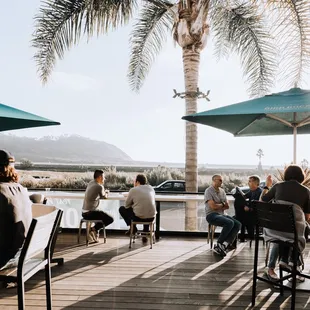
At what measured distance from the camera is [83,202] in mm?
5871

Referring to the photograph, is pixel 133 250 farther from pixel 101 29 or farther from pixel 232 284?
pixel 101 29

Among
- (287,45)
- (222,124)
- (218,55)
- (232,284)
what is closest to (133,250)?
(232,284)

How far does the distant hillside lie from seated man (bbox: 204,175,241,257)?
4778cm

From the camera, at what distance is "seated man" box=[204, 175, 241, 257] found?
16.9ft

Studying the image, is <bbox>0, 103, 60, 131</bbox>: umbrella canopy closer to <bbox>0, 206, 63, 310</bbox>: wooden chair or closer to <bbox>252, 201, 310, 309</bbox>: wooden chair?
<bbox>0, 206, 63, 310</bbox>: wooden chair

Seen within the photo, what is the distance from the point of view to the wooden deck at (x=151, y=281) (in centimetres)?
325

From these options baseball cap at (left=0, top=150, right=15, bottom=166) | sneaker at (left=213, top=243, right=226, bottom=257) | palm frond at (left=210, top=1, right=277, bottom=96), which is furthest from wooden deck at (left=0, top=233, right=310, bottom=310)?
palm frond at (left=210, top=1, right=277, bottom=96)

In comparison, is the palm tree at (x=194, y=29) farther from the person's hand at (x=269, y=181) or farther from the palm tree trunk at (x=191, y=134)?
the person's hand at (x=269, y=181)

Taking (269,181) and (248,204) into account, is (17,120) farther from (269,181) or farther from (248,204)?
(269,181)

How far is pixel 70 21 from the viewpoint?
8102 millimetres

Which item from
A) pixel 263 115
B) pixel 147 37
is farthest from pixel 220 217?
pixel 147 37

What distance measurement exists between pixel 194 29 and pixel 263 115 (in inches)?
173

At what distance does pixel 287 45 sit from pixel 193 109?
2.71 m

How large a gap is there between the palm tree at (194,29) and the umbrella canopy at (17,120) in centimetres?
379
